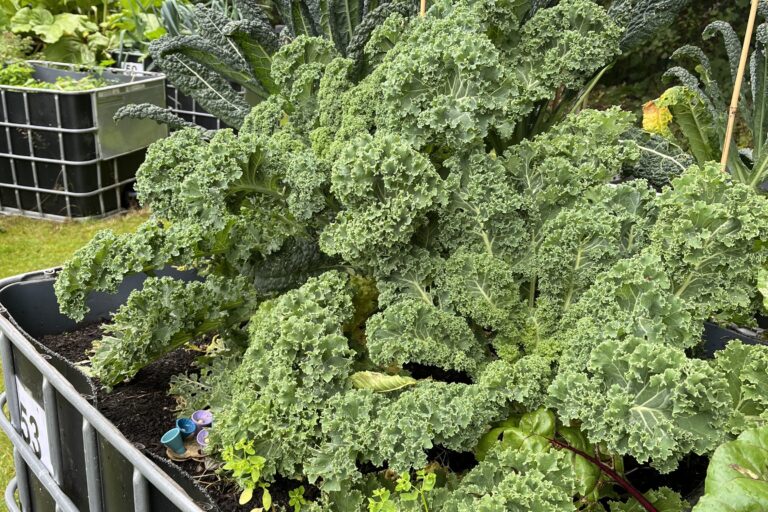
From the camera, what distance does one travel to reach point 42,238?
4.95 metres

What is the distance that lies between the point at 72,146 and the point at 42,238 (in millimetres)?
688

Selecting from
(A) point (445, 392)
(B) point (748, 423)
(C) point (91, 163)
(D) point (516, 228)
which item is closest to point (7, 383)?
(A) point (445, 392)

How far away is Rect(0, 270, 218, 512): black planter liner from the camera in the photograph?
4.74ft

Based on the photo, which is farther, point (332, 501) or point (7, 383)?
point (7, 383)

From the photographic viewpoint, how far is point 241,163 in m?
1.82

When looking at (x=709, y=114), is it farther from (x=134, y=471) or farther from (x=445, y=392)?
(x=134, y=471)

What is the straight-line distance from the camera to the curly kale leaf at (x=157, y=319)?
6.03 feet

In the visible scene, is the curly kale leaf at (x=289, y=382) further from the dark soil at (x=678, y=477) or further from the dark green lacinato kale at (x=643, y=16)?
the dark green lacinato kale at (x=643, y=16)

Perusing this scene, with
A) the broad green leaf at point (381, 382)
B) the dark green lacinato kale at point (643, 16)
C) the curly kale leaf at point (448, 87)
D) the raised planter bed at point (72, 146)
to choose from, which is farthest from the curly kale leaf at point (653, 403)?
the raised planter bed at point (72, 146)

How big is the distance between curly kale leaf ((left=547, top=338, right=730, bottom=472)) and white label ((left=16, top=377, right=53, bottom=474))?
4.39 ft

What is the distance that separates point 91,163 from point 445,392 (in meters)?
4.19

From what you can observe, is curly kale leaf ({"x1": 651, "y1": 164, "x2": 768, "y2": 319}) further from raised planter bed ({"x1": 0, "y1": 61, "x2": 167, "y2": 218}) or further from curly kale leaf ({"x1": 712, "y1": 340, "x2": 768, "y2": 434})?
raised planter bed ({"x1": 0, "y1": 61, "x2": 167, "y2": 218})

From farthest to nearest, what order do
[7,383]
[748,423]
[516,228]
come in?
[7,383] → [516,228] → [748,423]

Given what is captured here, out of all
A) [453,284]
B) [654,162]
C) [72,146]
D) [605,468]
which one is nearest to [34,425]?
[453,284]
